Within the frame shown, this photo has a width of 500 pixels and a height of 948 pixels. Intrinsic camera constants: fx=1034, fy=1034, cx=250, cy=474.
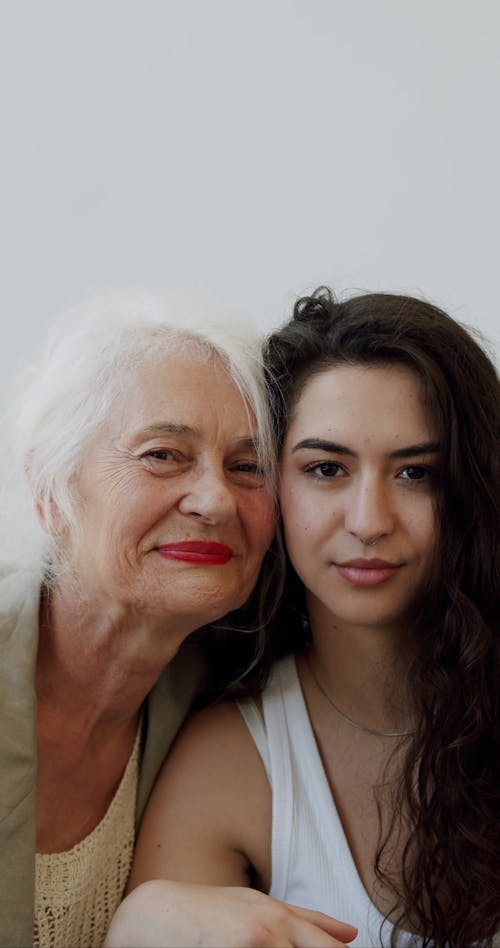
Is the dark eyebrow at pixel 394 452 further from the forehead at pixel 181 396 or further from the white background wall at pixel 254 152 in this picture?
the white background wall at pixel 254 152

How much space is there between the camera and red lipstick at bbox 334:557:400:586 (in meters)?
1.55

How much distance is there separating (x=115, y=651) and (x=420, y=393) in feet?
2.09

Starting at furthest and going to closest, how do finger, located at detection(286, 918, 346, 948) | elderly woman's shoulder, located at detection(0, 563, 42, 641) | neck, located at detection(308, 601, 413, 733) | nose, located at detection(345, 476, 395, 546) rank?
1. neck, located at detection(308, 601, 413, 733)
2. elderly woman's shoulder, located at detection(0, 563, 42, 641)
3. nose, located at detection(345, 476, 395, 546)
4. finger, located at detection(286, 918, 346, 948)

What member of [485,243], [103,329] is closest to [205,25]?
[485,243]

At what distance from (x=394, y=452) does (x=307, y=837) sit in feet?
2.15

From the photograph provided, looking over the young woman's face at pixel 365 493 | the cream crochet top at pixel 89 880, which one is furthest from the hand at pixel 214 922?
the young woman's face at pixel 365 493

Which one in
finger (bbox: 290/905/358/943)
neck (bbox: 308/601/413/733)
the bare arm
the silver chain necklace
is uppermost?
neck (bbox: 308/601/413/733)

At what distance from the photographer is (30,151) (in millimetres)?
2238

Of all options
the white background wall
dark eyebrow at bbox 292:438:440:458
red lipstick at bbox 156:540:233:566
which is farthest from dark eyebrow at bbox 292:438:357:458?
the white background wall

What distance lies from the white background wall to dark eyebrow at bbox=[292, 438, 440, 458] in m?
0.75

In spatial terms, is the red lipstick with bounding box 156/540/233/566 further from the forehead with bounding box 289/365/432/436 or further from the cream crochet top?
the cream crochet top

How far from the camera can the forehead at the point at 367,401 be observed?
1.56 meters

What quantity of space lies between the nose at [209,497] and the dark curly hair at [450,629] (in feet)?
0.53

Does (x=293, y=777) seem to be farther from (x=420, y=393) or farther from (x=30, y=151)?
(x=30, y=151)
